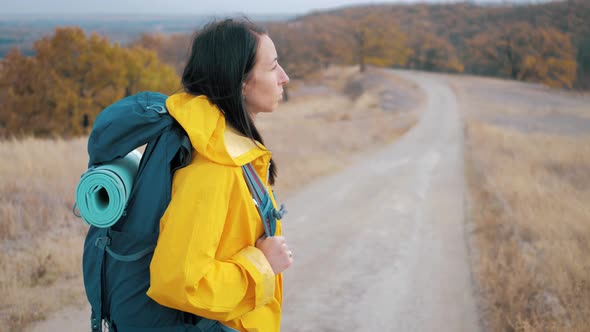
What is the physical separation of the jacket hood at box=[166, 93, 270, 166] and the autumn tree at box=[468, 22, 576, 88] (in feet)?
51.2

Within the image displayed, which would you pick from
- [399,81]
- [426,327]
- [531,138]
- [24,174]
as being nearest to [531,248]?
[426,327]

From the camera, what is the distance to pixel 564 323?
3459mm

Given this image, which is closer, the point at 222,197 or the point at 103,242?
the point at 222,197

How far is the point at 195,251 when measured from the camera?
125 centimetres

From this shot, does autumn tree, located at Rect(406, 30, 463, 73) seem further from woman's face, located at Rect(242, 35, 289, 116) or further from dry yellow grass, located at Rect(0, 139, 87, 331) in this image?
woman's face, located at Rect(242, 35, 289, 116)

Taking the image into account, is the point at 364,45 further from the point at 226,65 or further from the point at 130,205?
the point at 130,205

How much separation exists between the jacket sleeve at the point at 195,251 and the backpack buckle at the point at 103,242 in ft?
0.67

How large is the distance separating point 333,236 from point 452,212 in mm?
2348

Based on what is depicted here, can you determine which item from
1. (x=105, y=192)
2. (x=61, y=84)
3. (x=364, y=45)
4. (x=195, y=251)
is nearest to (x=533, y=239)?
(x=195, y=251)

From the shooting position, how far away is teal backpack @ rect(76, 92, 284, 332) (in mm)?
1327

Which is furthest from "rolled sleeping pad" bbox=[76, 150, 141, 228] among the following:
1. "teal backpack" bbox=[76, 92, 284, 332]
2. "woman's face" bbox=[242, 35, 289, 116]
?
"woman's face" bbox=[242, 35, 289, 116]

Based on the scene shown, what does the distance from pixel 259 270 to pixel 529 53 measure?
2904 cm

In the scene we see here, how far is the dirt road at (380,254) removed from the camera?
3.97m

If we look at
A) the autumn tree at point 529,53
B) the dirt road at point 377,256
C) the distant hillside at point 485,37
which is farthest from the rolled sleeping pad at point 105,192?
the autumn tree at point 529,53
